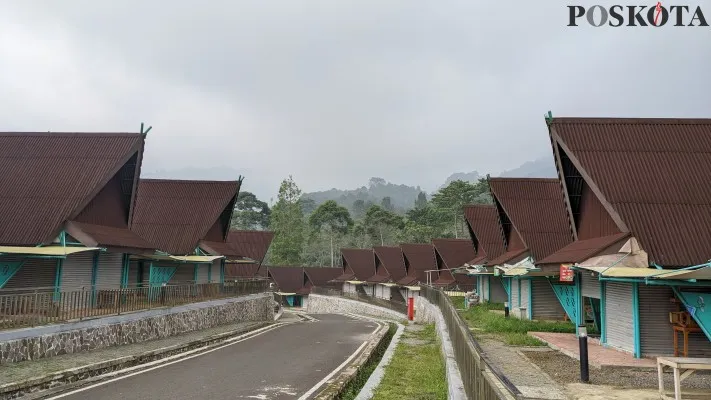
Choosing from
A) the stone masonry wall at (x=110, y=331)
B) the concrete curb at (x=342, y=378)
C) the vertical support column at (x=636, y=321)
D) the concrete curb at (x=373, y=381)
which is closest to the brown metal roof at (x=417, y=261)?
the stone masonry wall at (x=110, y=331)

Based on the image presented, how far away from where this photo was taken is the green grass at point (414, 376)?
11.2m

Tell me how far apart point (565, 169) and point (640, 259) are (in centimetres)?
597

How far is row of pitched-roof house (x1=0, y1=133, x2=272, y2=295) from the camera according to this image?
65.0ft

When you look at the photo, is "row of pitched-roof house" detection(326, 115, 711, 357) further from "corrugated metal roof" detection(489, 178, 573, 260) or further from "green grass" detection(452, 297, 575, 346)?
"green grass" detection(452, 297, 575, 346)

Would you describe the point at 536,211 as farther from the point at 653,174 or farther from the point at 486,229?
the point at 653,174

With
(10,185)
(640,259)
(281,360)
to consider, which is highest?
(10,185)

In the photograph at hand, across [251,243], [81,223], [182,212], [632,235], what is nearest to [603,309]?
[632,235]

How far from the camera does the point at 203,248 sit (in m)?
31.4

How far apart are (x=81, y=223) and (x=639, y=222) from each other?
2042 cm

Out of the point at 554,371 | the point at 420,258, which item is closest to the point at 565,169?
the point at 554,371

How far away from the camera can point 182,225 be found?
107 feet

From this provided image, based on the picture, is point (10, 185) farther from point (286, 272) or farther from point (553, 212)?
point (286, 272)

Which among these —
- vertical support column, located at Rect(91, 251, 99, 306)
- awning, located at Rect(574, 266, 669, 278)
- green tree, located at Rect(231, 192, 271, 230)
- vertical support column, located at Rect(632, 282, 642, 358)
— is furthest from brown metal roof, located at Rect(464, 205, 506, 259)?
green tree, located at Rect(231, 192, 271, 230)

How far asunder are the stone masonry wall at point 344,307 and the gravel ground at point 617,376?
26665 mm
